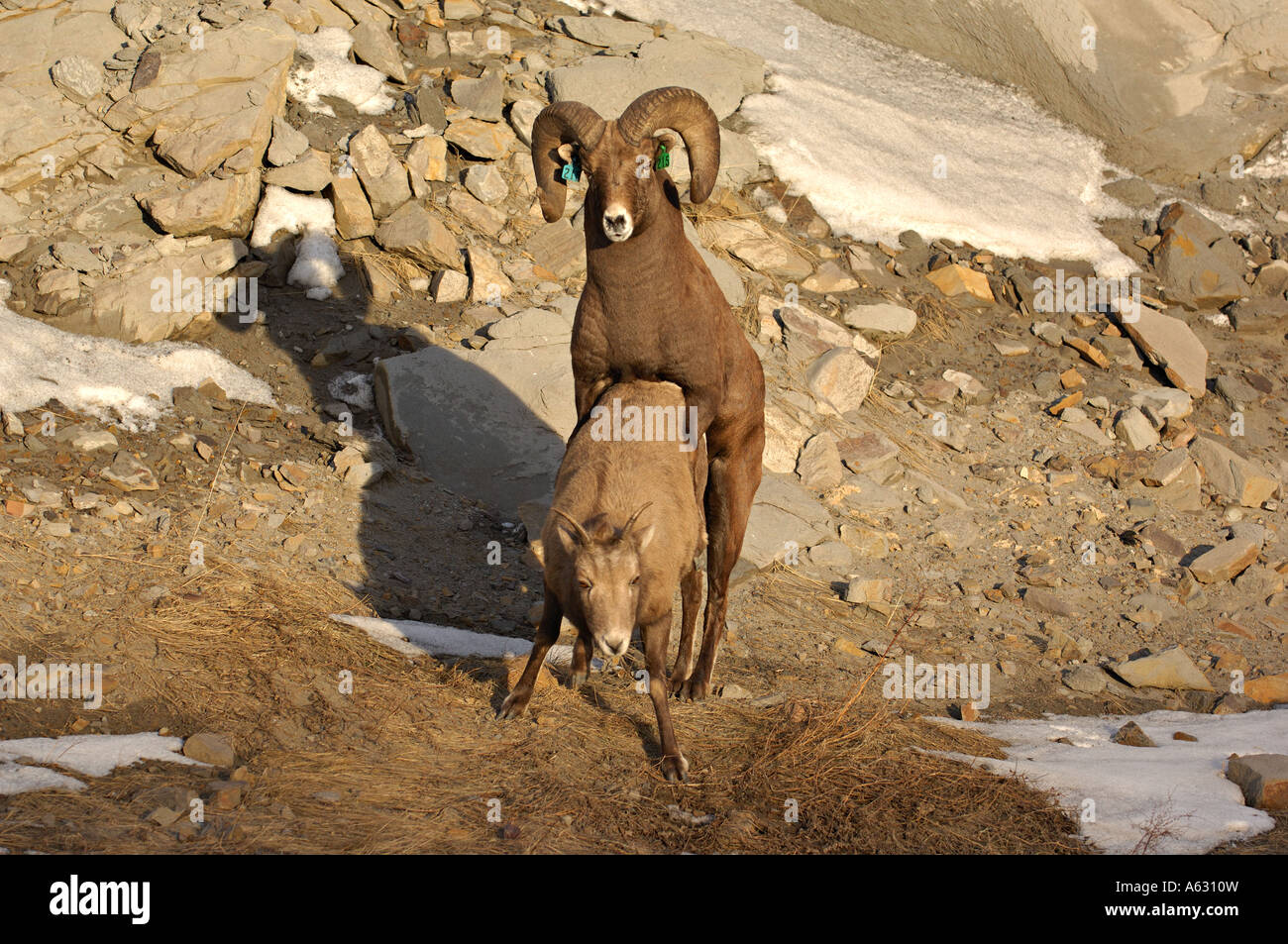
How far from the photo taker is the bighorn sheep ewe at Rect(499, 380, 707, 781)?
598 cm

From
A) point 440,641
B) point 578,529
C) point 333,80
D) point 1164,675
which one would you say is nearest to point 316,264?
point 333,80

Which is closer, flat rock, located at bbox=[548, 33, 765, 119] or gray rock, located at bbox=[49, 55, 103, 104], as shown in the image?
gray rock, located at bbox=[49, 55, 103, 104]

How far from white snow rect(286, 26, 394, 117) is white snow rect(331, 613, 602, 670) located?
7.32 meters

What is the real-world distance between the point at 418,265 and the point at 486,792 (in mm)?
7429

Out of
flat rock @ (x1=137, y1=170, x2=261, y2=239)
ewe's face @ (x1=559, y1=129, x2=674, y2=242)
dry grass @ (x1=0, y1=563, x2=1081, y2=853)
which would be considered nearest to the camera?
dry grass @ (x1=0, y1=563, x2=1081, y2=853)

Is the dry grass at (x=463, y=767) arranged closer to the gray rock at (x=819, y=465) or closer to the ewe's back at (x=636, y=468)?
the ewe's back at (x=636, y=468)

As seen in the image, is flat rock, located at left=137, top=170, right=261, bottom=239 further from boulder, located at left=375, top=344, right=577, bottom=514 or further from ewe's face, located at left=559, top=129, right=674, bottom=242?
ewe's face, located at left=559, top=129, right=674, bottom=242

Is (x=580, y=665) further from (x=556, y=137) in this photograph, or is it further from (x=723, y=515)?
(x=556, y=137)

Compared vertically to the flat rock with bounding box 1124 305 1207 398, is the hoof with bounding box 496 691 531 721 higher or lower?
lower

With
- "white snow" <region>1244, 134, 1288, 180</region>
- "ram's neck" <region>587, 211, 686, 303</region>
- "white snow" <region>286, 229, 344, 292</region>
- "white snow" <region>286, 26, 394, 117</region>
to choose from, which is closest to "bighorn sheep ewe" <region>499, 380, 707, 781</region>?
"ram's neck" <region>587, 211, 686, 303</region>

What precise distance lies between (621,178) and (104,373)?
5.26m

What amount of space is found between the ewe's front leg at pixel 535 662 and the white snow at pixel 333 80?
27.5ft

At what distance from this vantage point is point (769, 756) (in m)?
6.30

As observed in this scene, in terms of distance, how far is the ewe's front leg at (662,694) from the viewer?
20.2 ft
